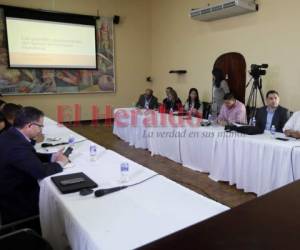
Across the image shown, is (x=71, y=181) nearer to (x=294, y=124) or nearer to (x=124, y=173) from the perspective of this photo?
(x=124, y=173)

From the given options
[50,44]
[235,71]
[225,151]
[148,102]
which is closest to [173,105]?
[148,102]

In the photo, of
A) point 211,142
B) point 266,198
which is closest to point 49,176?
point 266,198

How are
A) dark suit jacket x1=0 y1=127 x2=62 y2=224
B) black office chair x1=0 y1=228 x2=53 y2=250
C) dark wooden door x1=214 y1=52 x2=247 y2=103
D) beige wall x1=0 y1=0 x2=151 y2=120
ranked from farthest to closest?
1. beige wall x1=0 y1=0 x2=151 y2=120
2. dark wooden door x1=214 y1=52 x2=247 y2=103
3. dark suit jacket x1=0 y1=127 x2=62 y2=224
4. black office chair x1=0 y1=228 x2=53 y2=250

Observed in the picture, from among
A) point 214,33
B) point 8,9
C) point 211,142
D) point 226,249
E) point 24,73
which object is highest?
point 8,9

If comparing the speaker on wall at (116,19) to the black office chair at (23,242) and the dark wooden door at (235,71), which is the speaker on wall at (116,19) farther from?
the black office chair at (23,242)

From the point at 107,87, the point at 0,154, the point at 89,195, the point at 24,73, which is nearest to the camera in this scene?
the point at 89,195

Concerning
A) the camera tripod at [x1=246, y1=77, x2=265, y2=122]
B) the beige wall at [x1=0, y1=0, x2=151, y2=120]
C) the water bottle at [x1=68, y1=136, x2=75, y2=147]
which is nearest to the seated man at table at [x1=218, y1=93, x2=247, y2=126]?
the camera tripod at [x1=246, y1=77, x2=265, y2=122]

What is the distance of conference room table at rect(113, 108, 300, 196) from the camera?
2701mm

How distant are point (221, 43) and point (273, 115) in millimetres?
2884

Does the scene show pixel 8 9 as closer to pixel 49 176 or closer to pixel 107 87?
pixel 107 87

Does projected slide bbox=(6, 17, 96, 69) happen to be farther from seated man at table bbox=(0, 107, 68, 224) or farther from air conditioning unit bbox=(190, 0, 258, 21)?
seated man at table bbox=(0, 107, 68, 224)

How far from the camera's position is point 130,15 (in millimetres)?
7715

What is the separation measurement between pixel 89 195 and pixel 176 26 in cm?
644

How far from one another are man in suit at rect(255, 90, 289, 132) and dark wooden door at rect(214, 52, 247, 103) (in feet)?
6.78
